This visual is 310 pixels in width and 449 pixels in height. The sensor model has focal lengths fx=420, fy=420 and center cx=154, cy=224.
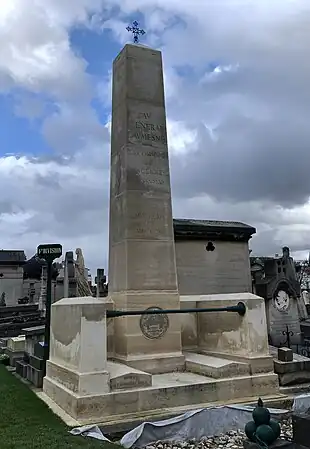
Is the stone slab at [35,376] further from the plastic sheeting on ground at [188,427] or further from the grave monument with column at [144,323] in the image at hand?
the plastic sheeting on ground at [188,427]

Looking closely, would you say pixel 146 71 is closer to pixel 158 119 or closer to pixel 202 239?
pixel 158 119

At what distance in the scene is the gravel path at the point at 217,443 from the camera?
4.98 m

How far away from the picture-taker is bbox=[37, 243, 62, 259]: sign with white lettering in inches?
348

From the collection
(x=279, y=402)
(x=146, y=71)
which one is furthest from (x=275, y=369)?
A: (x=146, y=71)

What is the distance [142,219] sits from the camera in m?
8.34

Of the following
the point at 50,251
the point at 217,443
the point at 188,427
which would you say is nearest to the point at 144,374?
the point at 188,427

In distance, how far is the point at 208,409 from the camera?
5.50 metres

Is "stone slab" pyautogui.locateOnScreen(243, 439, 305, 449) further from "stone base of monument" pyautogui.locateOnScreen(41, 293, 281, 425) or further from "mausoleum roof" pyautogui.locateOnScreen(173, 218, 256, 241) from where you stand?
"mausoleum roof" pyautogui.locateOnScreen(173, 218, 256, 241)

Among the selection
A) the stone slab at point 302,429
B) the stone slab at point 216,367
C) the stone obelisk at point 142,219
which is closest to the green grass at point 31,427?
the stone obelisk at point 142,219

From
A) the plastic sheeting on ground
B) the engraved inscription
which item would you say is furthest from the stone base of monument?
the engraved inscription

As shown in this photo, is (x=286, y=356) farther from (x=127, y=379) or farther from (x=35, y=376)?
(x=35, y=376)

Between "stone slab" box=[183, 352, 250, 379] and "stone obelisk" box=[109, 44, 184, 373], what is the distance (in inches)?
15.8

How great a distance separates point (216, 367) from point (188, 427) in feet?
4.90

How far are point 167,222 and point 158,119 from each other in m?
2.26
